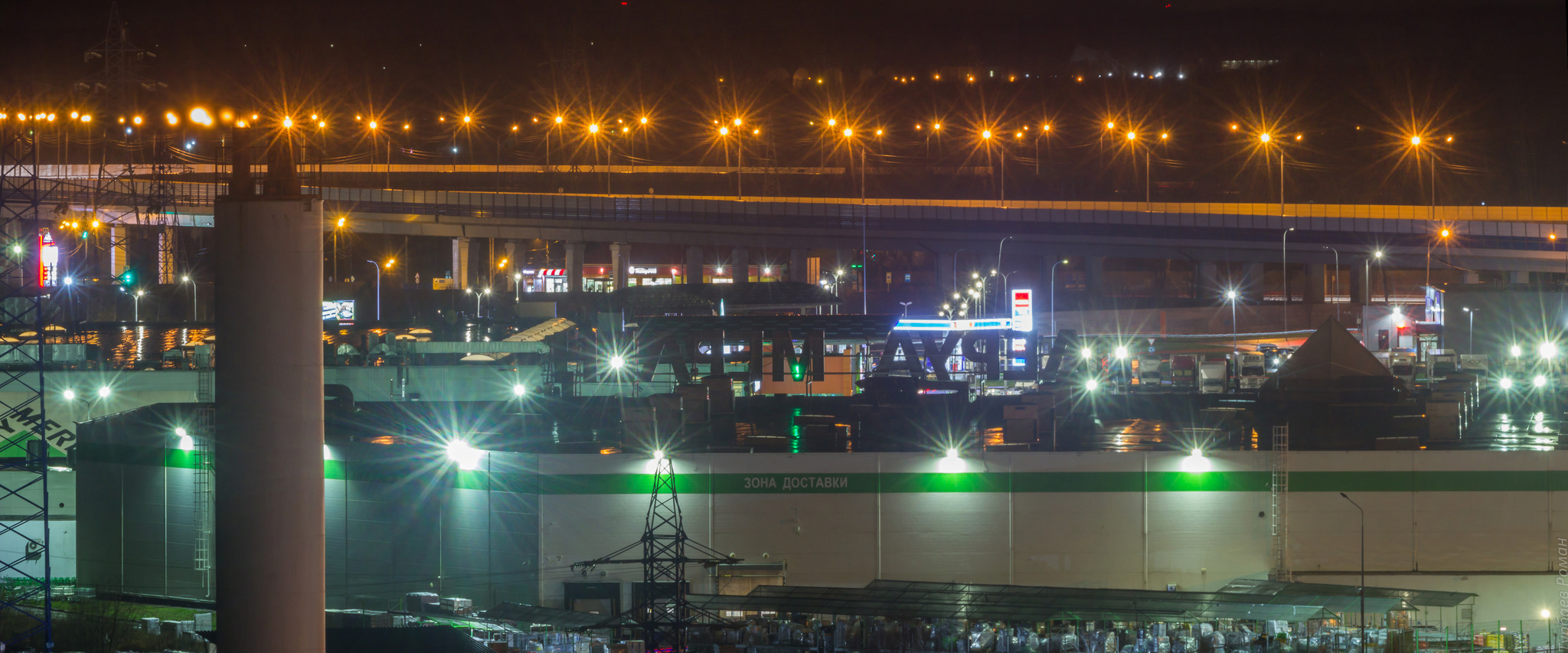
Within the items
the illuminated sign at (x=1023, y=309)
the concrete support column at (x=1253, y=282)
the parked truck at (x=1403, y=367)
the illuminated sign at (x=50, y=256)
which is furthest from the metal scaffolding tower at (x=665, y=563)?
the concrete support column at (x=1253, y=282)

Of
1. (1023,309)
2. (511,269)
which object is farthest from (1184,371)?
(511,269)

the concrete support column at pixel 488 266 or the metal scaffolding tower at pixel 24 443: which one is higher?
the concrete support column at pixel 488 266

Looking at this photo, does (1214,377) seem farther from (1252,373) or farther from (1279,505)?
(1279,505)

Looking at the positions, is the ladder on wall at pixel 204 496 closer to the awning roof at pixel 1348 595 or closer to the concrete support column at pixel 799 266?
the awning roof at pixel 1348 595

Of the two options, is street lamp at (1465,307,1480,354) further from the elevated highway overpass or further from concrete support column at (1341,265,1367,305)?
concrete support column at (1341,265,1367,305)

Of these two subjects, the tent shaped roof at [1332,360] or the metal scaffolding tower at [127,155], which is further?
the metal scaffolding tower at [127,155]

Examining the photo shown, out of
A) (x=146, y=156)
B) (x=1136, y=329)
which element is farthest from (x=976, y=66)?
(x=146, y=156)
